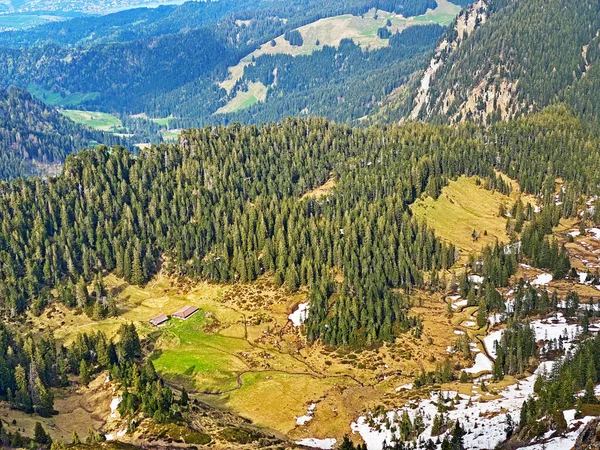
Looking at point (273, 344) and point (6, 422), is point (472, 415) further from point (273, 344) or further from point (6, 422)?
point (6, 422)

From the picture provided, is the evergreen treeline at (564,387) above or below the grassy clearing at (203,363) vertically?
above

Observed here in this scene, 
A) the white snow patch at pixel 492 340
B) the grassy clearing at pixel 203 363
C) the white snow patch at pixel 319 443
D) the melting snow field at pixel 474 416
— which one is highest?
the melting snow field at pixel 474 416

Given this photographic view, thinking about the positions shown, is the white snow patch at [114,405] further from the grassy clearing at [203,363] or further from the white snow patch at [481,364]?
the white snow patch at [481,364]

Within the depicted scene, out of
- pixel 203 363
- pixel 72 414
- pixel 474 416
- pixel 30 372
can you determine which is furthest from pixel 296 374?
pixel 30 372

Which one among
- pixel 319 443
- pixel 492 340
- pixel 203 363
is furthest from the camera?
pixel 492 340

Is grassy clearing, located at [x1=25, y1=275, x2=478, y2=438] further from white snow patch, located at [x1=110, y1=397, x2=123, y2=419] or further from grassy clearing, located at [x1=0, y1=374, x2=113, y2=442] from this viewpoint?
white snow patch, located at [x1=110, y1=397, x2=123, y2=419]

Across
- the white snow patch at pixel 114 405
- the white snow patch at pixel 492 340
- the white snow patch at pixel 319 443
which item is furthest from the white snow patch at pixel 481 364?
the white snow patch at pixel 114 405

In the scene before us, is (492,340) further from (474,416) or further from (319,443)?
(319,443)

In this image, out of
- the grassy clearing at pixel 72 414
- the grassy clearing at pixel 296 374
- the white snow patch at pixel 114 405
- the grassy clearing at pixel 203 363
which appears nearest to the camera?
the grassy clearing at pixel 72 414

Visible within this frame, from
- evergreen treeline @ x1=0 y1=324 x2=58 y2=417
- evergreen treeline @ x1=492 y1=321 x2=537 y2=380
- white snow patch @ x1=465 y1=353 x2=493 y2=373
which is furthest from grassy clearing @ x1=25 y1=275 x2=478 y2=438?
evergreen treeline @ x1=0 y1=324 x2=58 y2=417
